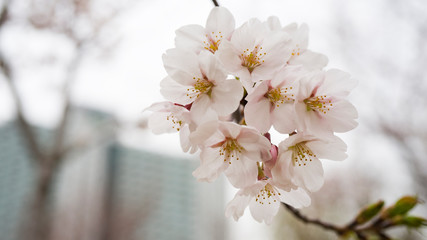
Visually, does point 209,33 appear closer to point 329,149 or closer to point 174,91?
point 174,91

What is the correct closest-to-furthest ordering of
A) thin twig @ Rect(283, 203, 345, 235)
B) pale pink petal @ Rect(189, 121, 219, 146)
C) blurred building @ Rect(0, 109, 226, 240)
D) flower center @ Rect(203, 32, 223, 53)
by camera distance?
pale pink petal @ Rect(189, 121, 219, 146)
flower center @ Rect(203, 32, 223, 53)
thin twig @ Rect(283, 203, 345, 235)
blurred building @ Rect(0, 109, 226, 240)

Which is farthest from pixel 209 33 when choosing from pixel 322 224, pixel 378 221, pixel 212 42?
pixel 378 221

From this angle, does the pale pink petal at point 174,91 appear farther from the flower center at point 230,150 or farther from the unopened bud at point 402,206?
the unopened bud at point 402,206

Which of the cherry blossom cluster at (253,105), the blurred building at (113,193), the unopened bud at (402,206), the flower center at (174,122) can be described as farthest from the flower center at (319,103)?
the blurred building at (113,193)

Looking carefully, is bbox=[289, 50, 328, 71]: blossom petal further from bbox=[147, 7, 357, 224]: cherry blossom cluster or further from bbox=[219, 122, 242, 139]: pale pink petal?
bbox=[219, 122, 242, 139]: pale pink petal

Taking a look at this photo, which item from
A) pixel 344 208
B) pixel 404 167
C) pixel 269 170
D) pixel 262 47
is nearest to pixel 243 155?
pixel 269 170

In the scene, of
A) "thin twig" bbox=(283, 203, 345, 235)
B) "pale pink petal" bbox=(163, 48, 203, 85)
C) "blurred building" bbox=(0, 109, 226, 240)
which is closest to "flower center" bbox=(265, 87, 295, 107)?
"pale pink petal" bbox=(163, 48, 203, 85)
